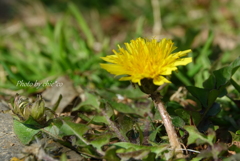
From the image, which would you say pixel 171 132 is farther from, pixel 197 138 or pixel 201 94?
pixel 201 94

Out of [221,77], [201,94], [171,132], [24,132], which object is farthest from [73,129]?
[221,77]

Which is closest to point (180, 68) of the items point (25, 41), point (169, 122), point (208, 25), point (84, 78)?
point (84, 78)

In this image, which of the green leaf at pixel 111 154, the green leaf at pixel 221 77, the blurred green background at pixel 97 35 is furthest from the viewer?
the blurred green background at pixel 97 35

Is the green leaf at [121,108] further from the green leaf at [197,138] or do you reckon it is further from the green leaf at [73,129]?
the green leaf at [197,138]

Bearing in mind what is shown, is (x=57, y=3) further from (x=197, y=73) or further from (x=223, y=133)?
(x=223, y=133)

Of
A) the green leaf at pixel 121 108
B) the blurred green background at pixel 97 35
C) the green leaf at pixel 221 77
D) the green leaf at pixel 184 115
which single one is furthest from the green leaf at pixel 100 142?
the blurred green background at pixel 97 35

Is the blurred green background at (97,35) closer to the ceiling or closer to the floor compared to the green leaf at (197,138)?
closer to the ceiling
